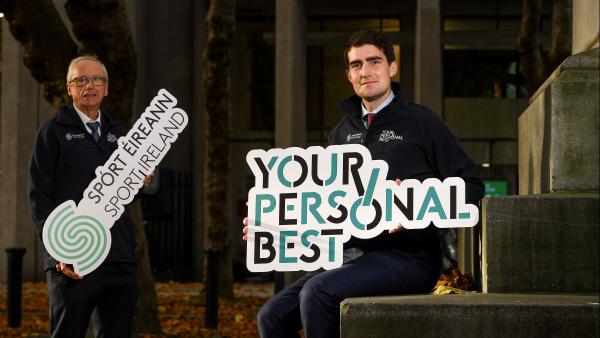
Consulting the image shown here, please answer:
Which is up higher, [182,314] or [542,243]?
[542,243]

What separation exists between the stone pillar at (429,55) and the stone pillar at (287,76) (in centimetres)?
236

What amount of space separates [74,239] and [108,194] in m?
0.27

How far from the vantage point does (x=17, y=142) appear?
24.0 m

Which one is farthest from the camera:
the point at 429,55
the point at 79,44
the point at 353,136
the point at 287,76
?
the point at 429,55

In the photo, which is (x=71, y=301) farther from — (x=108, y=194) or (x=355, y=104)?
(x=355, y=104)

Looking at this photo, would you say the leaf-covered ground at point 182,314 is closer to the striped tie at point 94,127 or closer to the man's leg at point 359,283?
the striped tie at point 94,127

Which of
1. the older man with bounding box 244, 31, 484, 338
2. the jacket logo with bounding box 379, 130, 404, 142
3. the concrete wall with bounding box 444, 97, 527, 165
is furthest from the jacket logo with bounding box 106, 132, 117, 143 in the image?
the concrete wall with bounding box 444, 97, 527, 165

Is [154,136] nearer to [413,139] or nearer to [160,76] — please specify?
[413,139]

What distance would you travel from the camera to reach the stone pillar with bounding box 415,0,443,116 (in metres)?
23.7

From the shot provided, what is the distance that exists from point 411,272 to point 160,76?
22390 millimetres

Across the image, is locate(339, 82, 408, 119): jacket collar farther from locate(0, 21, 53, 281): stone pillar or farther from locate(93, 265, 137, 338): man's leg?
locate(0, 21, 53, 281): stone pillar

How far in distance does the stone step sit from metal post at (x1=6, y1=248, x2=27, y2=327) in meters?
10.4

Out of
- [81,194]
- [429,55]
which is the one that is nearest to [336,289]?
[81,194]

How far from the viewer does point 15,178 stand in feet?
78.9
